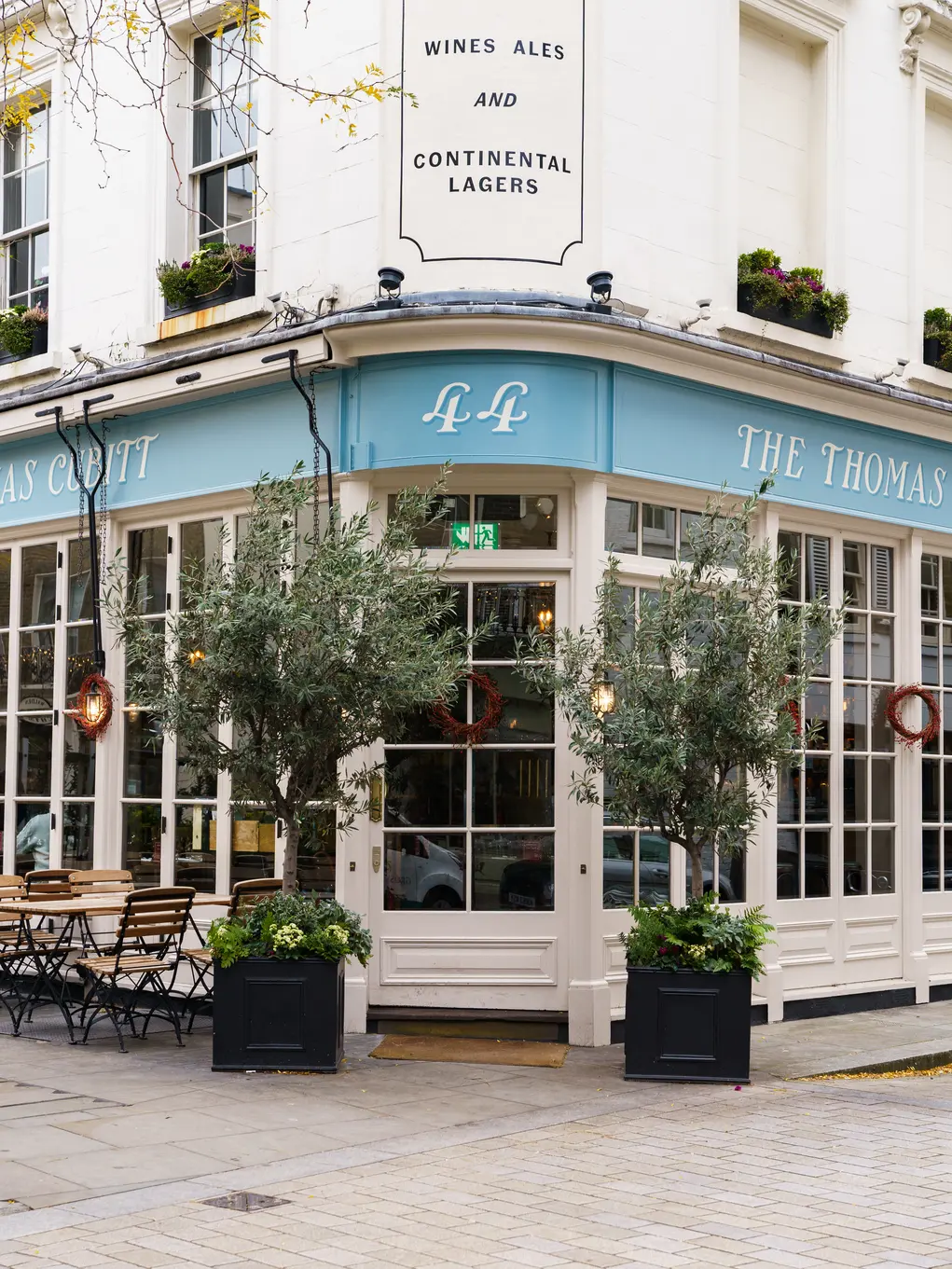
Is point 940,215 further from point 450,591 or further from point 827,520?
point 450,591

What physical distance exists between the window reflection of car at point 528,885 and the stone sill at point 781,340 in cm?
392

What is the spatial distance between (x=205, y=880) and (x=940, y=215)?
8208 mm

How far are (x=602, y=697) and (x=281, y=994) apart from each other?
250 centimetres

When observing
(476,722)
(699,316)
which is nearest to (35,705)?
(476,722)

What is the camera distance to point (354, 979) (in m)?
10.0

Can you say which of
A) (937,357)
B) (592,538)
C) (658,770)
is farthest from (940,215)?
(658,770)

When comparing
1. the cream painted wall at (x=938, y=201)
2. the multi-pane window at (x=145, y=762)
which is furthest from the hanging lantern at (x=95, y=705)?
the cream painted wall at (x=938, y=201)

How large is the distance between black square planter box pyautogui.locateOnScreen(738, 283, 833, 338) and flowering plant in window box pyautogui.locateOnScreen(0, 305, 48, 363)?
5.80 m

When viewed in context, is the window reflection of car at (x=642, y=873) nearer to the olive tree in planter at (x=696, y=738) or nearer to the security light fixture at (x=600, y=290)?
the olive tree in planter at (x=696, y=738)

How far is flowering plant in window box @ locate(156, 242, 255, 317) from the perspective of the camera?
11.1 metres

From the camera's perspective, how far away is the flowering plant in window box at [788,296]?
36.4 feet

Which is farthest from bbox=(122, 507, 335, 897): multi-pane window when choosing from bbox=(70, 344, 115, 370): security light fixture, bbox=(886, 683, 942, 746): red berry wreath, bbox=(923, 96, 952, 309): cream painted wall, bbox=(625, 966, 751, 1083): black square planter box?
bbox=(923, 96, 952, 309): cream painted wall

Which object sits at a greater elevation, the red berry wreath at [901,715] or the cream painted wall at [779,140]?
the cream painted wall at [779,140]

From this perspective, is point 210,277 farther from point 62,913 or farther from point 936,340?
point 936,340
